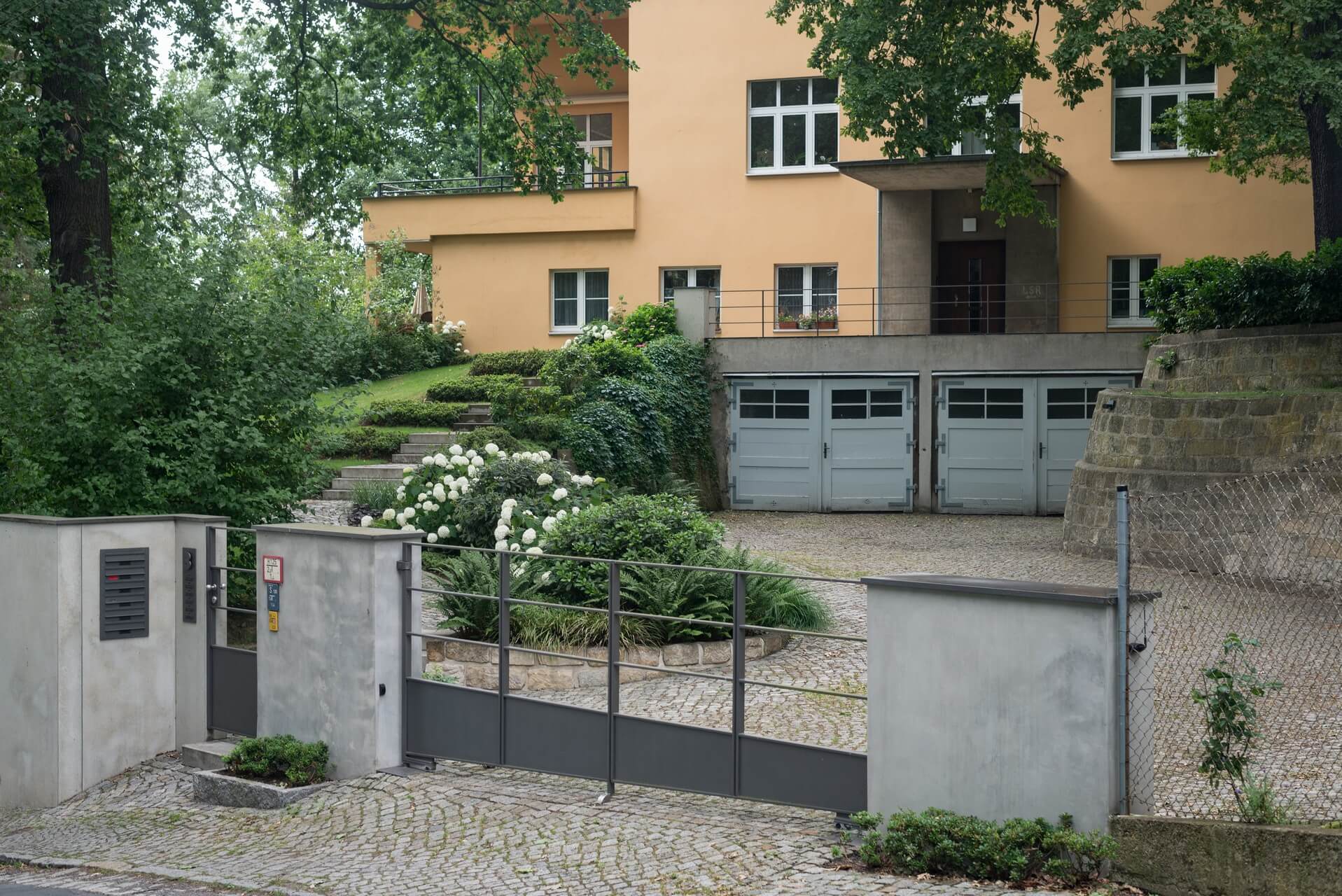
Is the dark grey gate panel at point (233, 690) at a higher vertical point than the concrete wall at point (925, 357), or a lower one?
lower

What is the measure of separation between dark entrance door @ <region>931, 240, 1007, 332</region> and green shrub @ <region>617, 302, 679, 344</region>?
582cm

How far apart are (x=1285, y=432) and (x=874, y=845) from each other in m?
12.2

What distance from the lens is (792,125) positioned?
29.0 metres

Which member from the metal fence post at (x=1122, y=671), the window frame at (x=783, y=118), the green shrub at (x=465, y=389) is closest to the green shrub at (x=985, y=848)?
the metal fence post at (x=1122, y=671)

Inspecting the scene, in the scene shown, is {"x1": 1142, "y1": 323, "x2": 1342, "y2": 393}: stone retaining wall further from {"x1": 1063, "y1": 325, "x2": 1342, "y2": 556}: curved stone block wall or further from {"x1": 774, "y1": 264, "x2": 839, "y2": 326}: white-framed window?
{"x1": 774, "y1": 264, "x2": 839, "y2": 326}: white-framed window

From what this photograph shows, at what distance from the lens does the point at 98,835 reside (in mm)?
8727

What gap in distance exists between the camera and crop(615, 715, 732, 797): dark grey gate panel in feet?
25.2

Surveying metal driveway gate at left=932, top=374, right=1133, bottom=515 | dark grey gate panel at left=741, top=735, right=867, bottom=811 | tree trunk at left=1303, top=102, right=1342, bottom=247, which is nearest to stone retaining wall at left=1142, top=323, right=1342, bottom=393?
tree trunk at left=1303, top=102, right=1342, bottom=247

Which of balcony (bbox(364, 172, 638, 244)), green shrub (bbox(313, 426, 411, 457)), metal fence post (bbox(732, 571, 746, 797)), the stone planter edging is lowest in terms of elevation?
the stone planter edging

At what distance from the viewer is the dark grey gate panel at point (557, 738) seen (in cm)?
817

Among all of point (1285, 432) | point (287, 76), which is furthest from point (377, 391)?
point (1285, 432)

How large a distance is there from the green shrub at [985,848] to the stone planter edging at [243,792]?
3.78 metres

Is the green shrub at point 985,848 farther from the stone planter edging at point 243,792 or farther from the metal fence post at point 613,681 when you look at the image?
the stone planter edging at point 243,792

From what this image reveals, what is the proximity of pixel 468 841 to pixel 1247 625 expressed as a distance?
7.87 metres
